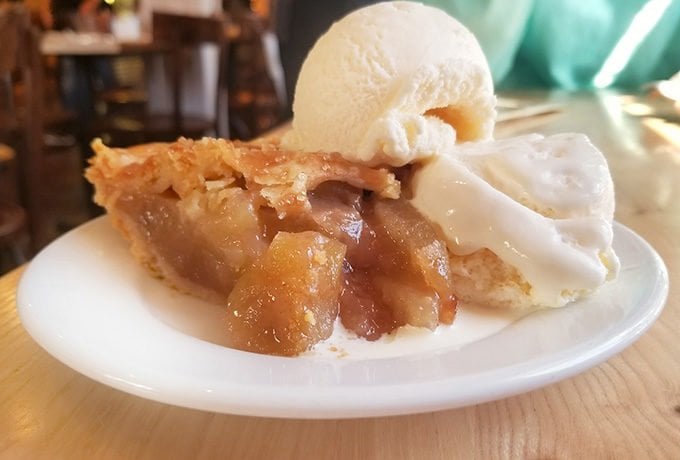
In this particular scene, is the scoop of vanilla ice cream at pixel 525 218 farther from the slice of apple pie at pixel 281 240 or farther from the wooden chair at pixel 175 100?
the wooden chair at pixel 175 100

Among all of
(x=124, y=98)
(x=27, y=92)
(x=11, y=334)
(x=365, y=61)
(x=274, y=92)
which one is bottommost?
A: (x=274, y=92)

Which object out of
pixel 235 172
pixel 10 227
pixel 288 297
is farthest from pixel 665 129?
pixel 10 227

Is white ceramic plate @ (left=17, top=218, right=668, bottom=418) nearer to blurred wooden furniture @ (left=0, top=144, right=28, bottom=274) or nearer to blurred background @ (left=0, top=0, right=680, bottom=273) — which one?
blurred wooden furniture @ (left=0, top=144, right=28, bottom=274)

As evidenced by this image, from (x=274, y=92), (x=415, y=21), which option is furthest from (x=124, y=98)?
(x=415, y=21)

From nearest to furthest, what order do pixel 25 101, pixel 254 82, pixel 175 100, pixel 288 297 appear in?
pixel 288 297 < pixel 25 101 < pixel 175 100 < pixel 254 82

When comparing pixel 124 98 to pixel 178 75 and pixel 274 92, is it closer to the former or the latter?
pixel 178 75

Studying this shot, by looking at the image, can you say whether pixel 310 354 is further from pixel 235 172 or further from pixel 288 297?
pixel 235 172

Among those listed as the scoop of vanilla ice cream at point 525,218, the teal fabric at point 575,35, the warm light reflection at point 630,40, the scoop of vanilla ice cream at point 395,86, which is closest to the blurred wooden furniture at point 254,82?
the teal fabric at point 575,35

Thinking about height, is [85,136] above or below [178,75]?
below
